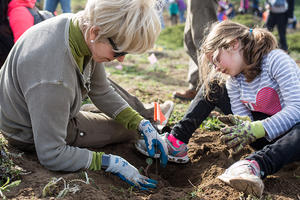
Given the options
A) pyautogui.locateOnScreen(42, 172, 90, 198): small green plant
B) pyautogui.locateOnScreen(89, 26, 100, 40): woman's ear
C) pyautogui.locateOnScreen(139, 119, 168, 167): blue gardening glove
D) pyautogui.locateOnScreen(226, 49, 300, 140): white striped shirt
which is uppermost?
pyautogui.locateOnScreen(89, 26, 100, 40): woman's ear

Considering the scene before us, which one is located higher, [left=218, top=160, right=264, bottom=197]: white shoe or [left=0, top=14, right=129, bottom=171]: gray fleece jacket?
[left=0, top=14, right=129, bottom=171]: gray fleece jacket

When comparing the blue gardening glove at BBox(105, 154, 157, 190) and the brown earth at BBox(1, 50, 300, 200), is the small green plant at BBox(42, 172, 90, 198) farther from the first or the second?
the blue gardening glove at BBox(105, 154, 157, 190)

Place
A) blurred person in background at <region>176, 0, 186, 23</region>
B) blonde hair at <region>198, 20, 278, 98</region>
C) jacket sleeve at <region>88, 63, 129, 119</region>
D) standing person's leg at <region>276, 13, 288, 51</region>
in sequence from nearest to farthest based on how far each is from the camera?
1. blonde hair at <region>198, 20, 278, 98</region>
2. jacket sleeve at <region>88, 63, 129, 119</region>
3. standing person's leg at <region>276, 13, 288, 51</region>
4. blurred person in background at <region>176, 0, 186, 23</region>

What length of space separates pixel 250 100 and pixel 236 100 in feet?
0.34

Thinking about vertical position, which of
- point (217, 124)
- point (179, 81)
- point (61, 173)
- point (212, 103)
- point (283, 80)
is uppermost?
point (283, 80)

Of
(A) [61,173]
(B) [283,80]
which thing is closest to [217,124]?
(B) [283,80]

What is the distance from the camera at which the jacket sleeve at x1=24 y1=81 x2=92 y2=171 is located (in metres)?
1.80

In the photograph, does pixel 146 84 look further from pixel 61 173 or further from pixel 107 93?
pixel 61 173

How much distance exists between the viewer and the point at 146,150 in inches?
101

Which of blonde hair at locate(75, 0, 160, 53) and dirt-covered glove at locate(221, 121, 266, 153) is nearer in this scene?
blonde hair at locate(75, 0, 160, 53)

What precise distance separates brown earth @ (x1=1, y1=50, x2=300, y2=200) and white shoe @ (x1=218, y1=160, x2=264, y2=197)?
2.6 inches

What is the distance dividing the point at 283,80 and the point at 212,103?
0.55m

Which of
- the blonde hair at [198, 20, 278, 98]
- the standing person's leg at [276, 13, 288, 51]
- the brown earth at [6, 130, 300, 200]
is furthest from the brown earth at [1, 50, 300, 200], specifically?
the standing person's leg at [276, 13, 288, 51]

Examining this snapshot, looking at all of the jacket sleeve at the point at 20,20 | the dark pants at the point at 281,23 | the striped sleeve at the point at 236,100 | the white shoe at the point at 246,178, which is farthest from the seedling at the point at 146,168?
the dark pants at the point at 281,23
